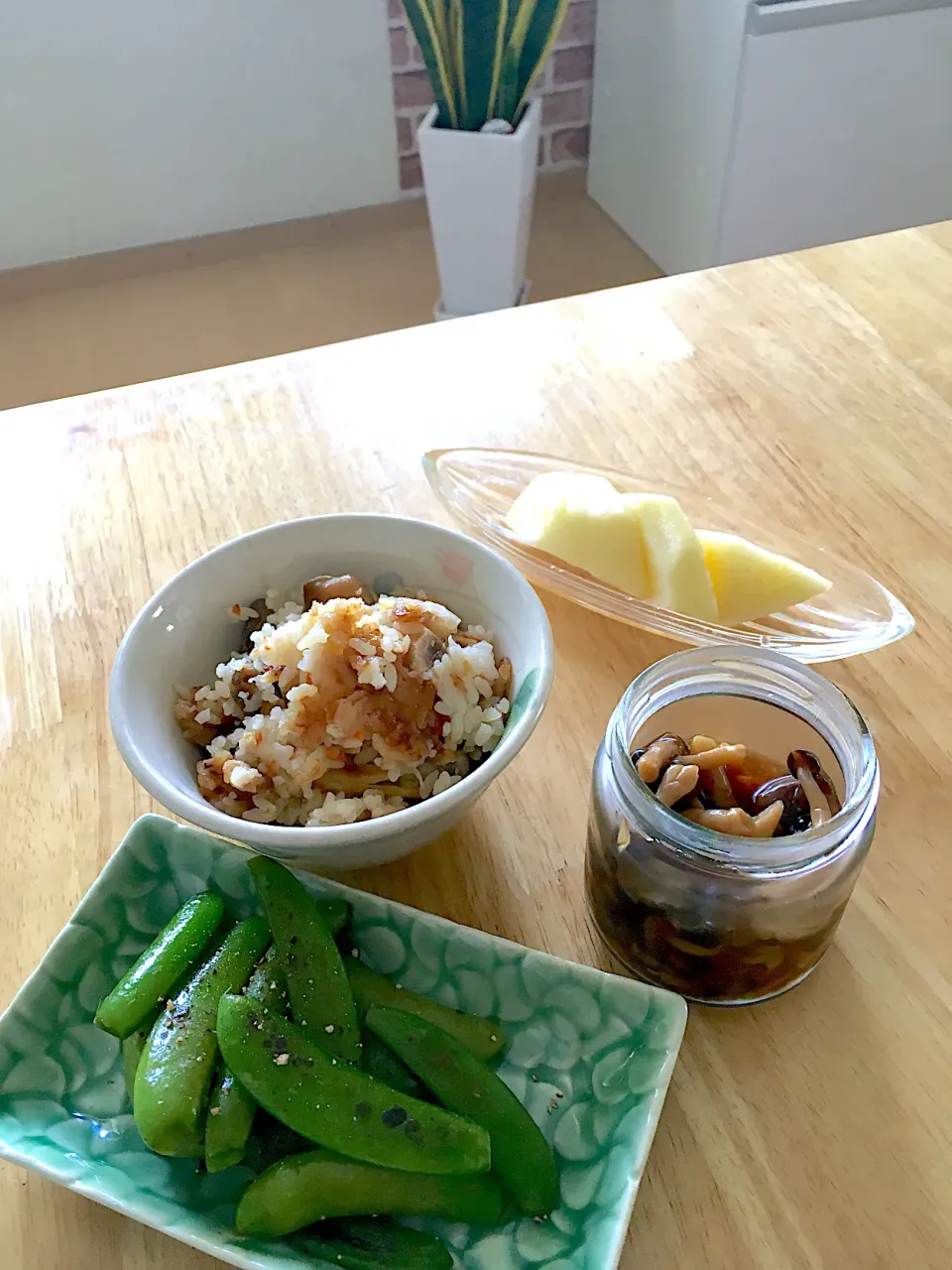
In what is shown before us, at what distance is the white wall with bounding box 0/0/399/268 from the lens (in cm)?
184

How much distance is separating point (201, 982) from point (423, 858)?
0.14m

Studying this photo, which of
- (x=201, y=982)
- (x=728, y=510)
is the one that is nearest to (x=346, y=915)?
(x=201, y=982)

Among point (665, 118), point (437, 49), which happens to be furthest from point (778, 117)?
point (437, 49)

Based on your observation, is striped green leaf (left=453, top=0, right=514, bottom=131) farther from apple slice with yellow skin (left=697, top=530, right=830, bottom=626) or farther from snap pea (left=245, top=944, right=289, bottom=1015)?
snap pea (left=245, top=944, right=289, bottom=1015)

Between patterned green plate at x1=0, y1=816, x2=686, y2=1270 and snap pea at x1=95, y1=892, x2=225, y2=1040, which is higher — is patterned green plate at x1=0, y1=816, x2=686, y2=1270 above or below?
below

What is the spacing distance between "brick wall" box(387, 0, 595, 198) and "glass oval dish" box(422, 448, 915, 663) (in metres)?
1.54

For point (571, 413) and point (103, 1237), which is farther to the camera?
point (571, 413)

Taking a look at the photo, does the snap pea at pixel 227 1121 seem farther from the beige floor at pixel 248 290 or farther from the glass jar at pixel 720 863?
the beige floor at pixel 248 290

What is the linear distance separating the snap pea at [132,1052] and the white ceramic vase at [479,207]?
152 cm

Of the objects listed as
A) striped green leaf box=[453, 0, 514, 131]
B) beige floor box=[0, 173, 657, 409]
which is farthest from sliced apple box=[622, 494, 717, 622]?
beige floor box=[0, 173, 657, 409]

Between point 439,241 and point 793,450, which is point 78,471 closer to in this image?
point 793,450

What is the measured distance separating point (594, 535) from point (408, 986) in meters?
0.29

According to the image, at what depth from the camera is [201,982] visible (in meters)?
0.44

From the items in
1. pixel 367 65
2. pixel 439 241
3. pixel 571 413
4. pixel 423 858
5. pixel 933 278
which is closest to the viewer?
pixel 423 858
